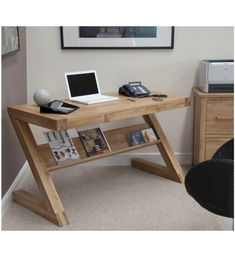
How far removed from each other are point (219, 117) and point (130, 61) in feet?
3.06

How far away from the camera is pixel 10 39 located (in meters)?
3.21

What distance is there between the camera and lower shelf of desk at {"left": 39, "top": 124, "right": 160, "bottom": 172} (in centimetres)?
321

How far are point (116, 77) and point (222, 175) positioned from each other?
2.07m

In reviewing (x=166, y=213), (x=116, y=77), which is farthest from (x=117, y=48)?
(x=166, y=213)

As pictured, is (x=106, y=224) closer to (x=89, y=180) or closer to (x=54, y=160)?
(x=54, y=160)

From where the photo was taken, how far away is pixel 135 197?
11.2 ft

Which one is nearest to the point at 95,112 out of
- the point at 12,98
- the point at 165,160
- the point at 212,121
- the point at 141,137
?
the point at 12,98

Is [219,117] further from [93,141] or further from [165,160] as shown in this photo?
[93,141]

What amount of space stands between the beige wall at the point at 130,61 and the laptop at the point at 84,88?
513mm

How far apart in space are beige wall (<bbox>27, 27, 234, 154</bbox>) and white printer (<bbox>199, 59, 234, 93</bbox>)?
27 centimetres

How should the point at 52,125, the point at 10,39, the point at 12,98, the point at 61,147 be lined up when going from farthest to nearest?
the point at 12,98
the point at 61,147
the point at 10,39
the point at 52,125

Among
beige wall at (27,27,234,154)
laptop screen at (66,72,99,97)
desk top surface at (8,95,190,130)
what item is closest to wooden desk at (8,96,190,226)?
desk top surface at (8,95,190,130)

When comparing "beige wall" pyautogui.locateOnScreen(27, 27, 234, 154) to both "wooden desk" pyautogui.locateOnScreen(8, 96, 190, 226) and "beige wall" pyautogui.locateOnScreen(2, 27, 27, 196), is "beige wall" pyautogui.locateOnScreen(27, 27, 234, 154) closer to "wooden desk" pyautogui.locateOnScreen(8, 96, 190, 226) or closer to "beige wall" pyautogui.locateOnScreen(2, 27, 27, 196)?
"beige wall" pyautogui.locateOnScreen(2, 27, 27, 196)

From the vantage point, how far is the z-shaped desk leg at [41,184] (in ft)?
9.68
